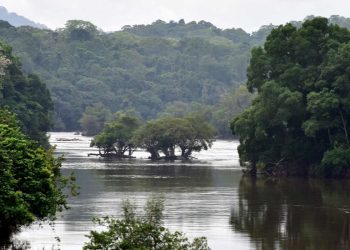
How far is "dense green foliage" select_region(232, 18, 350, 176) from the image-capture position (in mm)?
77000

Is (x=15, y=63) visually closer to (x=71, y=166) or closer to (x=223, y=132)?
(x=71, y=166)

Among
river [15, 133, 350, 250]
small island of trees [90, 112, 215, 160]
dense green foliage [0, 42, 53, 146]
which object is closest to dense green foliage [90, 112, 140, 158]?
small island of trees [90, 112, 215, 160]

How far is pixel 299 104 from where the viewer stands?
7894cm

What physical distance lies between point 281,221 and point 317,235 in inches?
215

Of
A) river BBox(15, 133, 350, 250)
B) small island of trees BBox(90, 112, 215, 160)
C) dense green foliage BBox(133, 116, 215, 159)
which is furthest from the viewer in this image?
small island of trees BBox(90, 112, 215, 160)

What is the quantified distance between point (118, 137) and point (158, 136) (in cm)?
→ 576

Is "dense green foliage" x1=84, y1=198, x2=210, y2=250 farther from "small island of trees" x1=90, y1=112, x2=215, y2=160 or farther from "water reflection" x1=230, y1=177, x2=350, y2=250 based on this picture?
"small island of trees" x1=90, y1=112, x2=215, y2=160

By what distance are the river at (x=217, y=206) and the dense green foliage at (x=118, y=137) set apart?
1373 cm

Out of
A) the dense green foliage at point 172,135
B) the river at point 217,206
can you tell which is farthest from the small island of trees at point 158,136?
the river at point 217,206

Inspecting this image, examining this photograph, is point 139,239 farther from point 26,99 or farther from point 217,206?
point 26,99

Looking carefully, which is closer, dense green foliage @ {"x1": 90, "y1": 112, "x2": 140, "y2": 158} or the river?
the river

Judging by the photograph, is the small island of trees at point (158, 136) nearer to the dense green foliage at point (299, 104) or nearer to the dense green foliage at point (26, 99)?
Result: the dense green foliage at point (26, 99)

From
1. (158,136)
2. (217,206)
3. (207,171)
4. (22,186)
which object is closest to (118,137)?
(158,136)

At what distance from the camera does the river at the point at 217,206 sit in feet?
145
